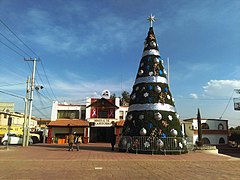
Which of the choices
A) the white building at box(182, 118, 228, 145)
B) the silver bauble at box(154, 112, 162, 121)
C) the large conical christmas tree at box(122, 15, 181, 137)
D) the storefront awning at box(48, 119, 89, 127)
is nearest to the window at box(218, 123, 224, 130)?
the white building at box(182, 118, 228, 145)

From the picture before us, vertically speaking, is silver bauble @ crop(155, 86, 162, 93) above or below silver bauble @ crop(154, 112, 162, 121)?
above

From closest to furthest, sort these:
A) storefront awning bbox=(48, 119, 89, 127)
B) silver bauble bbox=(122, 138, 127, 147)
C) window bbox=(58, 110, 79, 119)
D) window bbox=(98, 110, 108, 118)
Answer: silver bauble bbox=(122, 138, 127, 147) < storefront awning bbox=(48, 119, 89, 127) < window bbox=(98, 110, 108, 118) < window bbox=(58, 110, 79, 119)

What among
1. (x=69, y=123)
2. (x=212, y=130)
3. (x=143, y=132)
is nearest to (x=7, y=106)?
(x=69, y=123)

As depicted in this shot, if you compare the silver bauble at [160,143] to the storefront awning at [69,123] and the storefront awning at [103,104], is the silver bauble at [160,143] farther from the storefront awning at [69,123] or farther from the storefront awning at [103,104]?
the storefront awning at [103,104]

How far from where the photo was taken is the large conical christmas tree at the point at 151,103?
17000 mm

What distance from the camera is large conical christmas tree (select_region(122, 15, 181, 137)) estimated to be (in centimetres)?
1700

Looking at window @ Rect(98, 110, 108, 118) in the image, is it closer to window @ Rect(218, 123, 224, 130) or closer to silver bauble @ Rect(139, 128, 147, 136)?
silver bauble @ Rect(139, 128, 147, 136)

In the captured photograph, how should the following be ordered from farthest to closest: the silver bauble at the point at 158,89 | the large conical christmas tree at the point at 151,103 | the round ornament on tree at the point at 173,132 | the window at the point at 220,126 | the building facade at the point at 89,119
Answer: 1. the window at the point at 220,126
2. the building facade at the point at 89,119
3. the silver bauble at the point at 158,89
4. the large conical christmas tree at the point at 151,103
5. the round ornament on tree at the point at 173,132

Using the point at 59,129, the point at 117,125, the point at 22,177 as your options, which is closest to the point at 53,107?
the point at 59,129

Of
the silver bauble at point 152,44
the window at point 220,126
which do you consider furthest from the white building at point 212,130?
the silver bauble at point 152,44

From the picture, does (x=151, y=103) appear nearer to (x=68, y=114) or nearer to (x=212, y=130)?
(x=68, y=114)

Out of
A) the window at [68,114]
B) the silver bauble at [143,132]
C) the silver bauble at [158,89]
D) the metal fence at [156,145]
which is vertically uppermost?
the silver bauble at [158,89]

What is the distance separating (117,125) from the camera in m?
35.2

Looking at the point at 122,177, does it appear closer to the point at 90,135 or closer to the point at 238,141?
the point at 90,135
